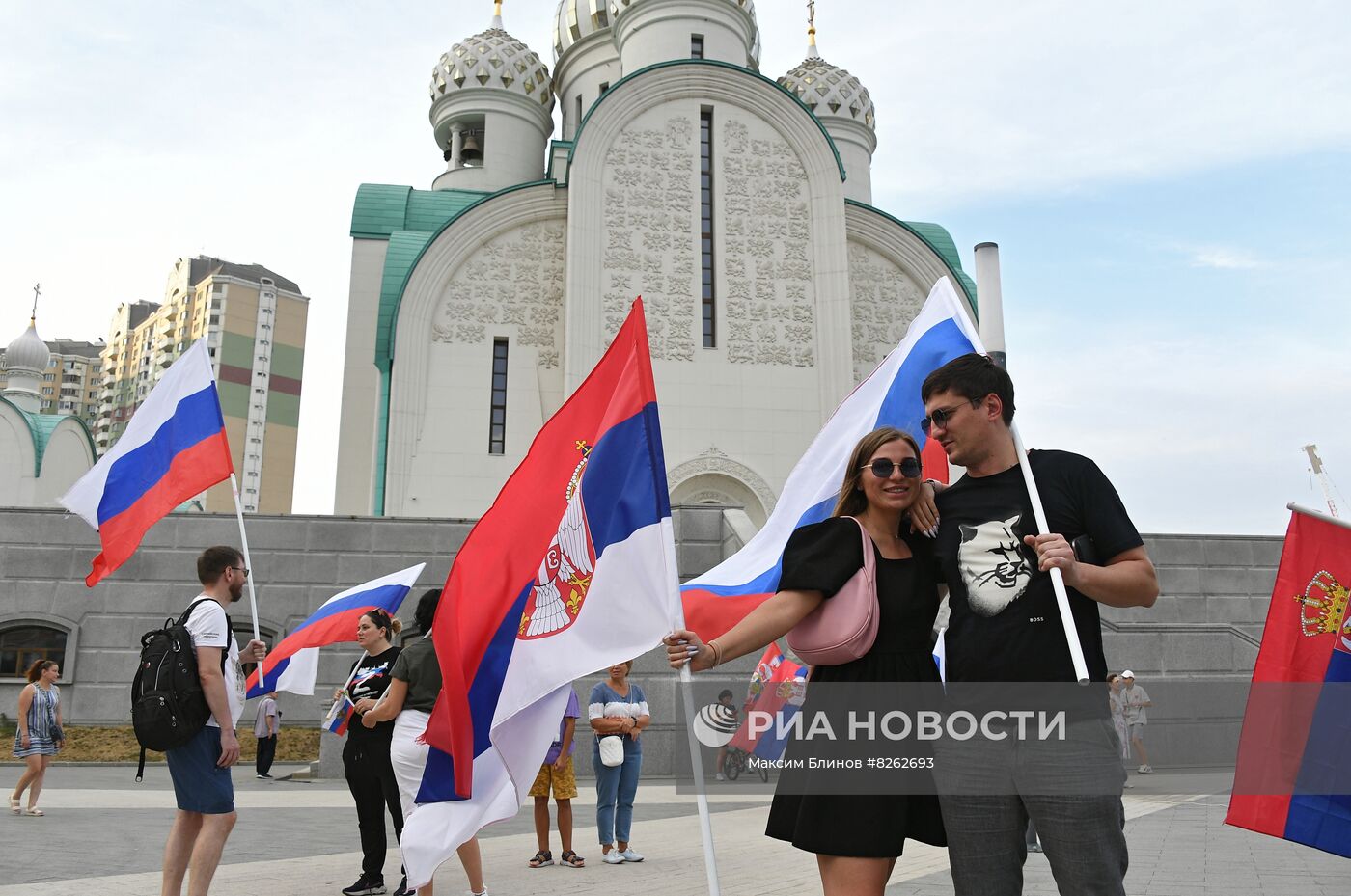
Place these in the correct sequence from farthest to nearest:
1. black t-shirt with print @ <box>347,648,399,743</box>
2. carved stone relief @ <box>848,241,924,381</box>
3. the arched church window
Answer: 1. carved stone relief @ <box>848,241,924,381</box>
2. the arched church window
3. black t-shirt with print @ <box>347,648,399,743</box>

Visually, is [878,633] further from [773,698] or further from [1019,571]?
[773,698]

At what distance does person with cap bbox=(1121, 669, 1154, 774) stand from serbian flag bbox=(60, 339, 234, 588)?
1027 centimetres

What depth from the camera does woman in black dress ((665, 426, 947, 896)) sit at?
8.67 feet

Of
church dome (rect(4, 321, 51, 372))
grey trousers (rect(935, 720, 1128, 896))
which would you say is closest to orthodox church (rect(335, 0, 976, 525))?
church dome (rect(4, 321, 51, 372))

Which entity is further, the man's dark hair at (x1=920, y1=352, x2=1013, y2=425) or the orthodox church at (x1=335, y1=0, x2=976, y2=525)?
the orthodox church at (x1=335, y1=0, x2=976, y2=525)

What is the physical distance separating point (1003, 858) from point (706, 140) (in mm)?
21067

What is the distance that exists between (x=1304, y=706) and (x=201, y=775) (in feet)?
15.5

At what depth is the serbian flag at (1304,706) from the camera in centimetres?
455

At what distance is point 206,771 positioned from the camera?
440 centimetres

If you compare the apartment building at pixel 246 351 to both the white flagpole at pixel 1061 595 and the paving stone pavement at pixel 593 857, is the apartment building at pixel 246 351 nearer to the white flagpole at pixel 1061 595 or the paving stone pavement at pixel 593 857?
the paving stone pavement at pixel 593 857

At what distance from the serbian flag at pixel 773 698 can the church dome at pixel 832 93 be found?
21445mm


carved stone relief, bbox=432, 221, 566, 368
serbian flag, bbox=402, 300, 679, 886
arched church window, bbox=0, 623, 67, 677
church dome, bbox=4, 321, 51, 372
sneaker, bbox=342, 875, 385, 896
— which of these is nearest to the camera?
serbian flag, bbox=402, 300, 679, 886

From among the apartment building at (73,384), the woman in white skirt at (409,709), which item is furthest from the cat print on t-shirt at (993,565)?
the apartment building at (73,384)

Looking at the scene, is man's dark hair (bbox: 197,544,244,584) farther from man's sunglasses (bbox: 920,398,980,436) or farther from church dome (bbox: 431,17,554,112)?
church dome (bbox: 431,17,554,112)
